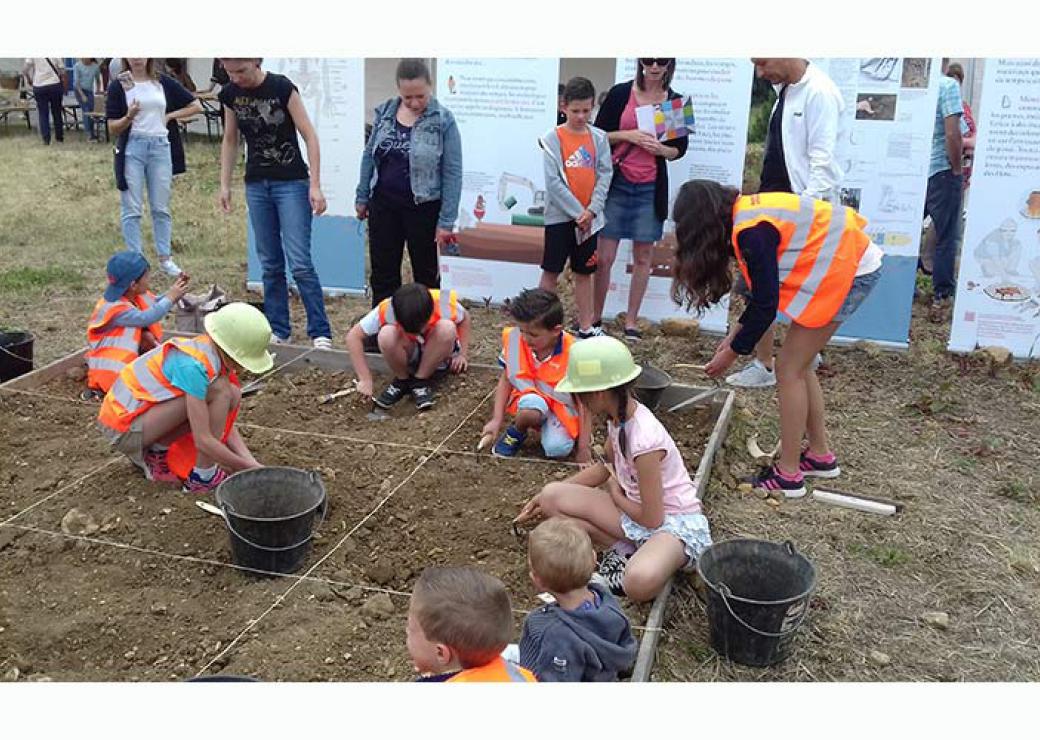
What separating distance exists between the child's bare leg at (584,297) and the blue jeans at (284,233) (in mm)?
1583

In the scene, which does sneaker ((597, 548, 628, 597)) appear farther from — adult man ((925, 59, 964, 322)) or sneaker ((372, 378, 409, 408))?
adult man ((925, 59, 964, 322))

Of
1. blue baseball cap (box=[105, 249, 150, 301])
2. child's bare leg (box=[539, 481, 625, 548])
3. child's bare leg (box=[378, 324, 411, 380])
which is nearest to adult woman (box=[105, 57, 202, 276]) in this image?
blue baseball cap (box=[105, 249, 150, 301])

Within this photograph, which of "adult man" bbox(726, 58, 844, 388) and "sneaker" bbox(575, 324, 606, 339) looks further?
"sneaker" bbox(575, 324, 606, 339)

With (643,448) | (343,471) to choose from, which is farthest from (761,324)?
(343,471)

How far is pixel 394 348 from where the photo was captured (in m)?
5.20

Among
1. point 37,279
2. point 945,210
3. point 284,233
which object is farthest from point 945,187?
point 37,279

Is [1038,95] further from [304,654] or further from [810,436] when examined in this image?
[304,654]

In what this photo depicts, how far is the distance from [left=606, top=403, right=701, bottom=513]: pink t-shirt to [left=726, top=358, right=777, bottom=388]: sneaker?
7.61ft

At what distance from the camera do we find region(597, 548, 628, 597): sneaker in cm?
349

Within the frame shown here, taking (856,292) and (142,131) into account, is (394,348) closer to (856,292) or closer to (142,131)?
(856,292)

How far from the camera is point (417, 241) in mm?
5910

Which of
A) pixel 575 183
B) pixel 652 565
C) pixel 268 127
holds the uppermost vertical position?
pixel 268 127

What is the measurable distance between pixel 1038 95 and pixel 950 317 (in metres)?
1.80

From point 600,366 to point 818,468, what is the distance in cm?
174
